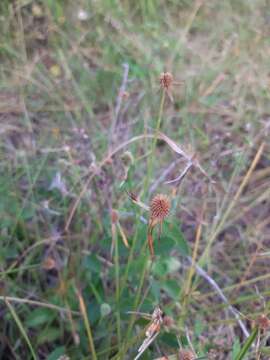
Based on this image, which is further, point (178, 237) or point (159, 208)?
point (178, 237)

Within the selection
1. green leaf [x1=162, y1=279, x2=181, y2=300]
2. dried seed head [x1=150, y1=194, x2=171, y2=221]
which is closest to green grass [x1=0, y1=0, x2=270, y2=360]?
green leaf [x1=162, y1=279, x2=181, y2=300]

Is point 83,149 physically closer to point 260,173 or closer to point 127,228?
point 127,228

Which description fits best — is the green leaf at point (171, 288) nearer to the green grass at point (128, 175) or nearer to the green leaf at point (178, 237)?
the green grass at point (128, 175)

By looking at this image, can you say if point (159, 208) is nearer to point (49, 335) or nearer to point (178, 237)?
point (178, 237)

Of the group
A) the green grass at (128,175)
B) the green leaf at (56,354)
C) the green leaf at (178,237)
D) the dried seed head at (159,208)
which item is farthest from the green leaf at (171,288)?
the dried seed head at (159,208)

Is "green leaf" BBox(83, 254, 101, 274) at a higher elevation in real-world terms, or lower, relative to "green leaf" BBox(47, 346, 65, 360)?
higher

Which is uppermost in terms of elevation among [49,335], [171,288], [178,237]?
[178,237]

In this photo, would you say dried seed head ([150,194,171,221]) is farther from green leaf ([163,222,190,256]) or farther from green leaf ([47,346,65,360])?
green leaf ([47,346,65,360])

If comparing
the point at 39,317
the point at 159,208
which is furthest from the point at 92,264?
the point at 159,208
